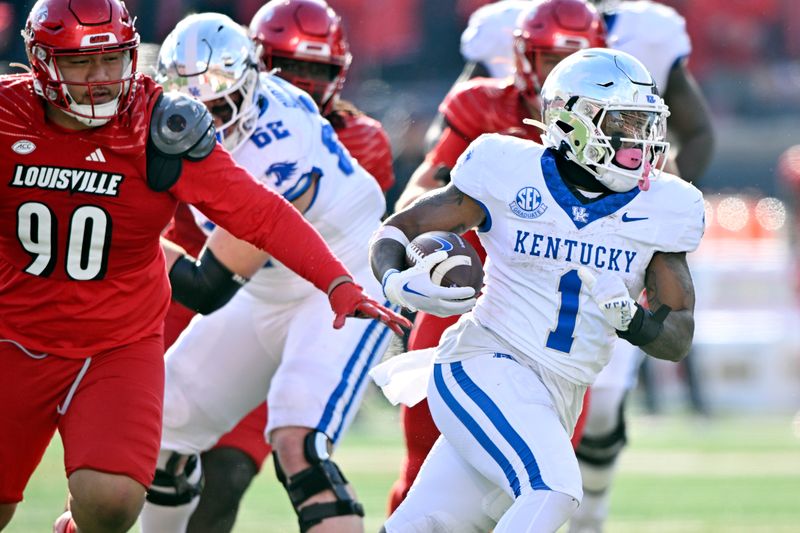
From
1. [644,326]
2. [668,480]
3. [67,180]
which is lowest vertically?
[668,480]

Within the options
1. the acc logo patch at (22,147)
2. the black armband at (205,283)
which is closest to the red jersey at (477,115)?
the black armband at (205,283)

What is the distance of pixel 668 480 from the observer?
945 cm

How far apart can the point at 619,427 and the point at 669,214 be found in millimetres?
2291

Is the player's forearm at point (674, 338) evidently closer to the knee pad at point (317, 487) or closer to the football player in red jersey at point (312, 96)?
the knee pad at point (317, 487)

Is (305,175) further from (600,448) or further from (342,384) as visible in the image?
(600,448)

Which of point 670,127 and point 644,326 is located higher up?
point 644,326

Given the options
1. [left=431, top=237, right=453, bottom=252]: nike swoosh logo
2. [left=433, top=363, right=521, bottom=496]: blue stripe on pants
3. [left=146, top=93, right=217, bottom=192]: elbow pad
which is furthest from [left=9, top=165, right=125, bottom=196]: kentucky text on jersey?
[left=433, top=363, right=521, bottom=496]: blue stripe on pants

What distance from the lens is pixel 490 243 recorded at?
4512 mm

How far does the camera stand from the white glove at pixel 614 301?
13.4ft

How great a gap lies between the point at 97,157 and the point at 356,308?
0.85m

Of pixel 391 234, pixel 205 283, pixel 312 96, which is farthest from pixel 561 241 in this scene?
pixel 312 96

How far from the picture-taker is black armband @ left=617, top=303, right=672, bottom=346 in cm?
412

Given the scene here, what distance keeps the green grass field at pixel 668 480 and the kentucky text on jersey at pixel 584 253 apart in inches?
121

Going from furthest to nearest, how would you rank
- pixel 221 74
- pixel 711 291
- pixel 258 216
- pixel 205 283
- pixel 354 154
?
Result: pixel 711 291 < pixel 354 154 < pixel 221 74 < pixel 205 283 < pixel 258 216
